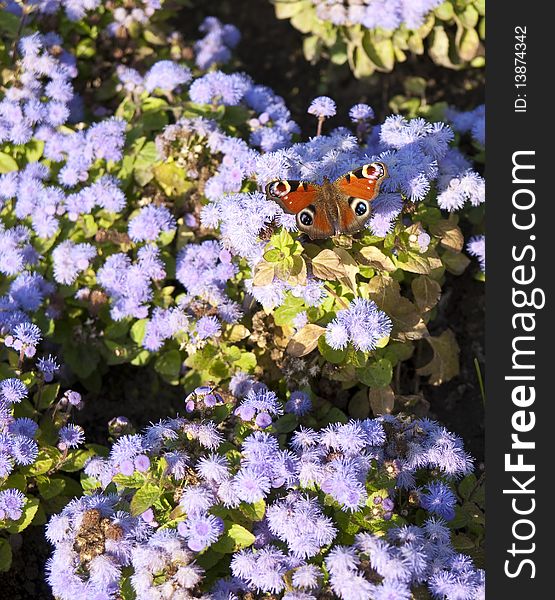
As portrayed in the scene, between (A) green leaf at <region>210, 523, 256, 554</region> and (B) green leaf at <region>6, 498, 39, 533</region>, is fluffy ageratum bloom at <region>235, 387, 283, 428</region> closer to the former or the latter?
(A) green leaf at <region>210, 523, 256, 554</region>

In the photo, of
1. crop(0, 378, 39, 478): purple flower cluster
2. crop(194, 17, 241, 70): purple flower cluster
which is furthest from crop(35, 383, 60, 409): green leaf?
crop(194, 17, 241, 70): purple flower cluster

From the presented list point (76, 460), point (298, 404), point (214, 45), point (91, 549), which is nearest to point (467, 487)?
point (298, 404)

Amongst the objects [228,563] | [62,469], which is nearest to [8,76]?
[62,469]

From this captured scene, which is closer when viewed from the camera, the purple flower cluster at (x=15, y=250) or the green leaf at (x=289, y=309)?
the green leaf at (x=289, y=309)

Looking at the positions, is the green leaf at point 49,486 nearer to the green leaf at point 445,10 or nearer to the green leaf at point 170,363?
the green leaf at point 170,363

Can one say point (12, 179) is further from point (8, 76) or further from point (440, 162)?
point (440, 162)

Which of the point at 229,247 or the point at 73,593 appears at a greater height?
the point at 229,247

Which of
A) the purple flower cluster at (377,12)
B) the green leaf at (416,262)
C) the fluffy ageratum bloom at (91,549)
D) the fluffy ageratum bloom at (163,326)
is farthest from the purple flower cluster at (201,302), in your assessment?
the purple flower cluster at (377,12)

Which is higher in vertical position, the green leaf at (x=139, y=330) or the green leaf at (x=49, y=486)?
the green leaf at (x=139, y=330)

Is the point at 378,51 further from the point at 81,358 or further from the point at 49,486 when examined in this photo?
the point at 49,486
